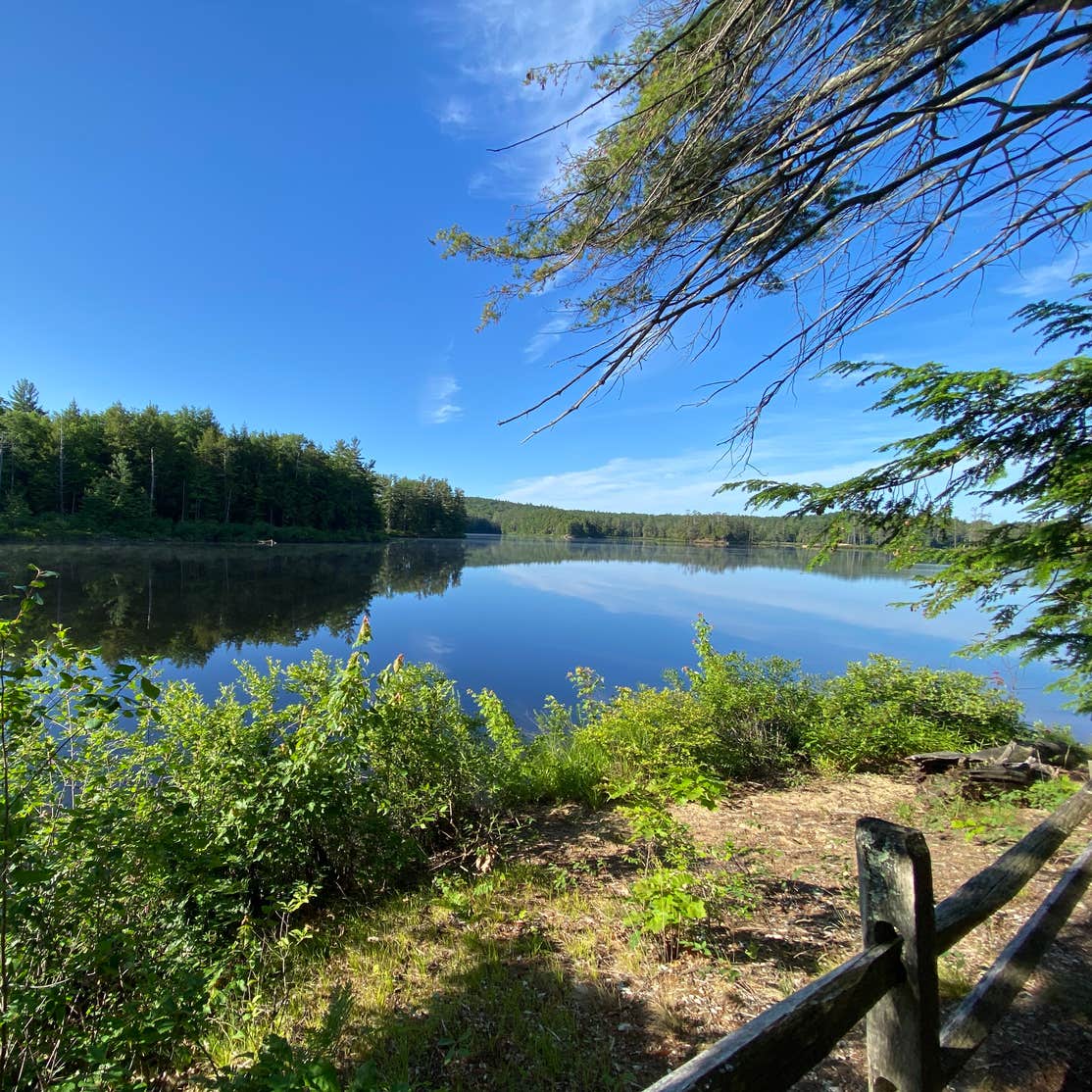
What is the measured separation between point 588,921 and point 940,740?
16.7 ft

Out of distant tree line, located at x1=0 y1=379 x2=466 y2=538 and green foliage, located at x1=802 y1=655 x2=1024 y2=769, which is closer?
green foliage, located at x1=802 y1=655 x2=1024 y2=769

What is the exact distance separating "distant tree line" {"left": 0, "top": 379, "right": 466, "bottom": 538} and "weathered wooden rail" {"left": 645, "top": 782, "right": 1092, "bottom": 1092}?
54211 mm

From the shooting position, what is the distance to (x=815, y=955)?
2676 millimetres

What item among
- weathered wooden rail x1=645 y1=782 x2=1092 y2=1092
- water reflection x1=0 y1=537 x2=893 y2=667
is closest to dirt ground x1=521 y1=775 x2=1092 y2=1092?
weathered wooden rail x1=645 y1=782 x2=1092 y2=1092

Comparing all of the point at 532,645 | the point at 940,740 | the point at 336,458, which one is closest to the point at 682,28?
the point at 940,740

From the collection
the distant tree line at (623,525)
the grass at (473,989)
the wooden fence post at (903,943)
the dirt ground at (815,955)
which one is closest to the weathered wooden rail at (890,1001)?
the wooden fence post at (903,943)

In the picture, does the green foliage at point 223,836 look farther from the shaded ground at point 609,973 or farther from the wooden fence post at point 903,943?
the wooden fence post at point 903,943

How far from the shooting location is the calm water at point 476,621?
12516 mm

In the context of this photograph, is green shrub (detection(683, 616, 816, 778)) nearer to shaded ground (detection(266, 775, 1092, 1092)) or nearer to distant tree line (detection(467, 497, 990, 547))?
shaded ground (detection(266, 775, 1092, 1092))

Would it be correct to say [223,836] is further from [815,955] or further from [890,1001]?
[815,955]

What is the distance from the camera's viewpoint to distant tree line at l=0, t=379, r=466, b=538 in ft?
140

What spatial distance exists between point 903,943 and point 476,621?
1824 centimetres

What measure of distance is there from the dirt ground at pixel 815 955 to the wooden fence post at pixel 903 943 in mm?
970

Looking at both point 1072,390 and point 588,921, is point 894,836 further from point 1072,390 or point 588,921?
point 1072,390
